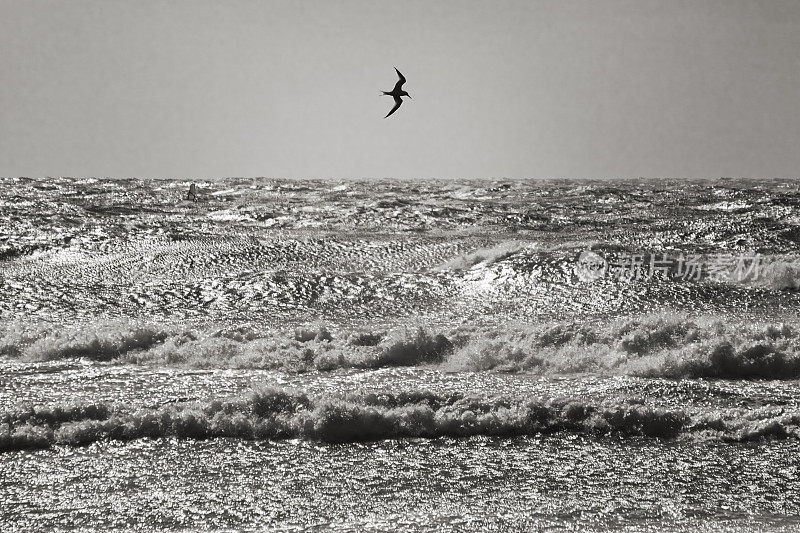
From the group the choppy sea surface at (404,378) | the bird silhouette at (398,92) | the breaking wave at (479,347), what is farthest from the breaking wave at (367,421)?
the bird silhouette at (398,92)

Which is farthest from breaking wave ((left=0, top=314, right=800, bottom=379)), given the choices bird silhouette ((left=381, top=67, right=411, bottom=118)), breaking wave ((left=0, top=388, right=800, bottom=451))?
bird silhouette ((left=381, top=67, right=411, bottom=118))

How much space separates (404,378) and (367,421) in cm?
129

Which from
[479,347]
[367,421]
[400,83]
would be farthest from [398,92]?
[367,421]

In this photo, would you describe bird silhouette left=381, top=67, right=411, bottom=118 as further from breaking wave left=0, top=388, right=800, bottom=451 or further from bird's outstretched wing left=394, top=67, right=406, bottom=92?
breaking wave left=0, top=388, right=800, bottom=451

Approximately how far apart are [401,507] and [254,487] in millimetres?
1011

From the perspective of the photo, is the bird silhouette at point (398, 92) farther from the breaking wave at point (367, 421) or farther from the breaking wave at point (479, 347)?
the breaking wave at point (367, 421)

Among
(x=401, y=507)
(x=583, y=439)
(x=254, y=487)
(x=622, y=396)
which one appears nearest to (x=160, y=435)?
(x=254, y=487)

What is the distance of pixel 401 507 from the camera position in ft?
14.5

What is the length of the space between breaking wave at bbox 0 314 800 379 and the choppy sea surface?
0.11ft

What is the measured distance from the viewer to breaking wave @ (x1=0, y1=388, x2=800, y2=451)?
552 centimetres

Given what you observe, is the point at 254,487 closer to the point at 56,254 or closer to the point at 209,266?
the point at 209,266

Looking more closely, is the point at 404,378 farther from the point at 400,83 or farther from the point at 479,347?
the point at 400,83

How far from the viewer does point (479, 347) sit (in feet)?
25.3

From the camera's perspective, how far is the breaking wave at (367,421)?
18.1 feet
